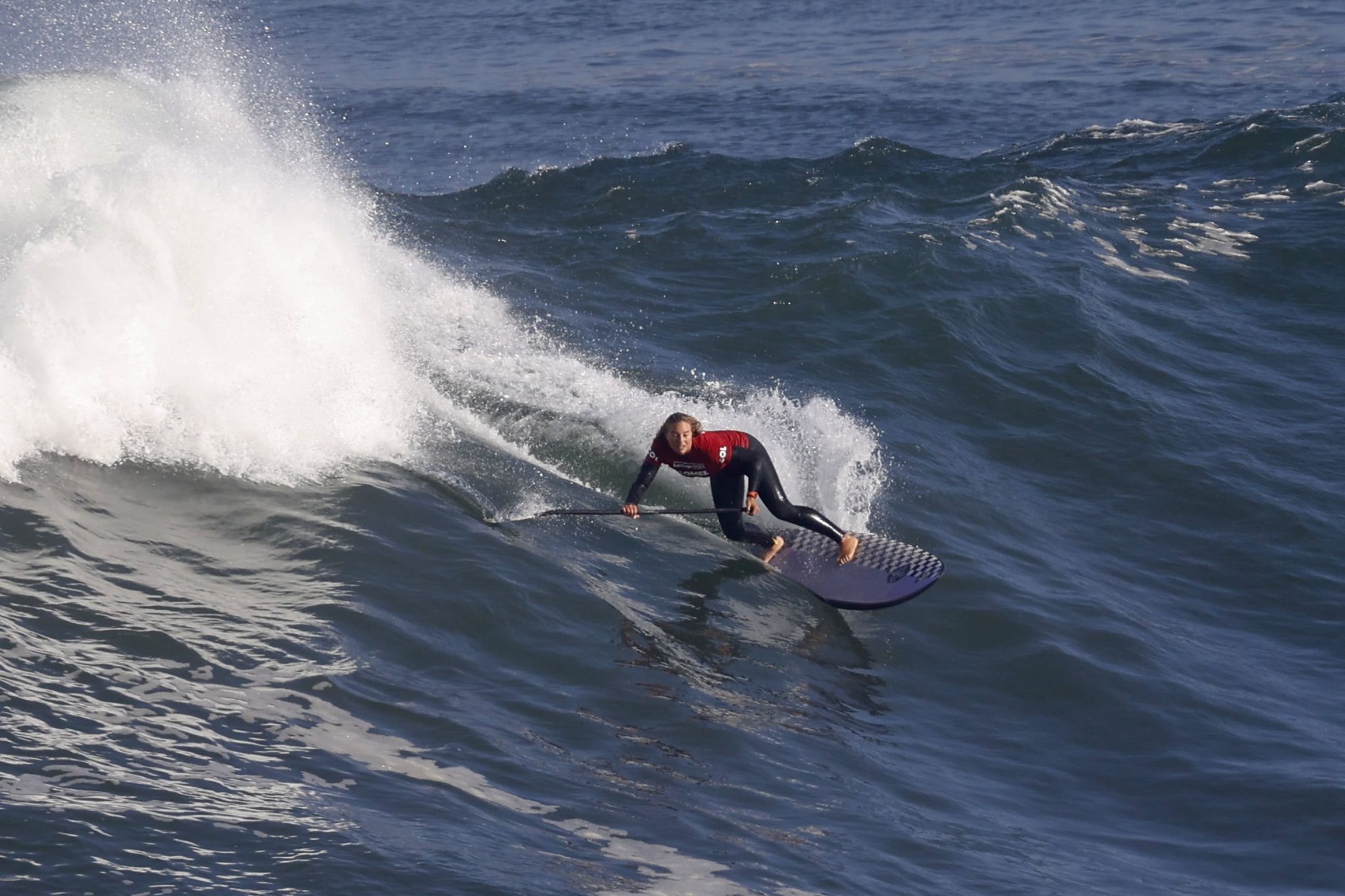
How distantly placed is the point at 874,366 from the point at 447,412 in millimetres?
5429

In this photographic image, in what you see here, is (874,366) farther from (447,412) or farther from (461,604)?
(461,604)

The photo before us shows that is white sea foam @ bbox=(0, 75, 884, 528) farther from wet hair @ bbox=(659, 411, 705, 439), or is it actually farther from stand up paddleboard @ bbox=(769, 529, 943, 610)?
wet hair @ bbox=(659, 411, 705, 439)

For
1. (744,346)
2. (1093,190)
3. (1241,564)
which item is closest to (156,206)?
(744,346)

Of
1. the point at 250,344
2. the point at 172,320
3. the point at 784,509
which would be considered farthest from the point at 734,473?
the point at 172,320

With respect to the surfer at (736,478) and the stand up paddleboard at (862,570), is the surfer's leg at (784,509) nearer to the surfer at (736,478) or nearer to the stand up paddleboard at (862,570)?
the surfer at (736,478)

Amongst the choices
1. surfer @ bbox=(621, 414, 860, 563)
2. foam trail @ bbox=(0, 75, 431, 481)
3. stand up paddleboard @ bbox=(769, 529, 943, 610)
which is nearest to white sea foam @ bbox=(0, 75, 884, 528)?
foam trail @ bbox=(0, 75, 431, 481)

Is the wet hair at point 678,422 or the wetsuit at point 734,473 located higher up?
the wet hair at point 678,422

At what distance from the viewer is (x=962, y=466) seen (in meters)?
14.0

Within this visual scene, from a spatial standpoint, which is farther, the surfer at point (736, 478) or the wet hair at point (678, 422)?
the surfer at point (736, 478)

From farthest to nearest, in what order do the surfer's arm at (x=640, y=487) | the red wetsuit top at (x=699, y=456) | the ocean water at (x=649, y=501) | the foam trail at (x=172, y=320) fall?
the red wetsuit top at (x=699, y=456) < the surfer's arm at (x=640, y=487) < the foam trail at (x=172, y=320) < the ocean water at (x=649, y=501)

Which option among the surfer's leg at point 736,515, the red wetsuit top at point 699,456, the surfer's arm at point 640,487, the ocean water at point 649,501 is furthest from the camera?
the surfer's leg at point 736,515

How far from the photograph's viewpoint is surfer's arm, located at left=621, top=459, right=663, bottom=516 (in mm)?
10820

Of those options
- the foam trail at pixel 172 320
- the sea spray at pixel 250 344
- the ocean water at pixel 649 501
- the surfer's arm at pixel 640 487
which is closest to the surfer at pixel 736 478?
the surfer's arm at pixel 640 487

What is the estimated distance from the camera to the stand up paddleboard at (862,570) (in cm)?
1045
